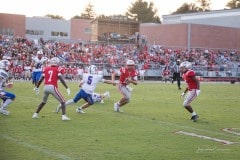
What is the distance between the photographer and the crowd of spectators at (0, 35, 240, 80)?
36.5 m

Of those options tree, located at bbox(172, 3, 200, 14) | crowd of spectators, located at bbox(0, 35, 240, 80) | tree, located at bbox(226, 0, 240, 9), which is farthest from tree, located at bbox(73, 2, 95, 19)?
crowd of spectators, located at bbox(0, 35, 240, 80)

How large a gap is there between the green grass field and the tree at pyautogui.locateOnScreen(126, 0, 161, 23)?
286 feet

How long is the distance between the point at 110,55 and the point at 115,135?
102 ft

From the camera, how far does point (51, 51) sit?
38.0 m

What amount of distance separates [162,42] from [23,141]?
47.1 m

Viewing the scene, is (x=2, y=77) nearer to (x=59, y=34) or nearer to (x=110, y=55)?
(x=110, y=55)

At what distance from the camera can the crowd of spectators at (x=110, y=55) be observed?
1438 inches

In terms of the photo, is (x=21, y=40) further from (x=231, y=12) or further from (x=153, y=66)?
(x=231, y=12)

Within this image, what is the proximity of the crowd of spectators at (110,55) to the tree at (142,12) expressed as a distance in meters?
52.5

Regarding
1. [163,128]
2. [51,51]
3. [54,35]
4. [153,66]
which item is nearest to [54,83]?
[163,128]

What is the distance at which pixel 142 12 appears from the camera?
103m

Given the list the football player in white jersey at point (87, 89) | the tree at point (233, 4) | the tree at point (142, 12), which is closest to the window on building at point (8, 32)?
the football player in white jersey at point (87, 89)

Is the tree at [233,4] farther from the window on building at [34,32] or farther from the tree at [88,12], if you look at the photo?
the window on building at [34,32]

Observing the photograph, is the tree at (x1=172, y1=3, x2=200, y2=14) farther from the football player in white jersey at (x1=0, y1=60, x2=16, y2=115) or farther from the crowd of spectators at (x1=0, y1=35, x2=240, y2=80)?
the football player in white jersey at (x1=0, y1=60, x2=16, y2=115)
